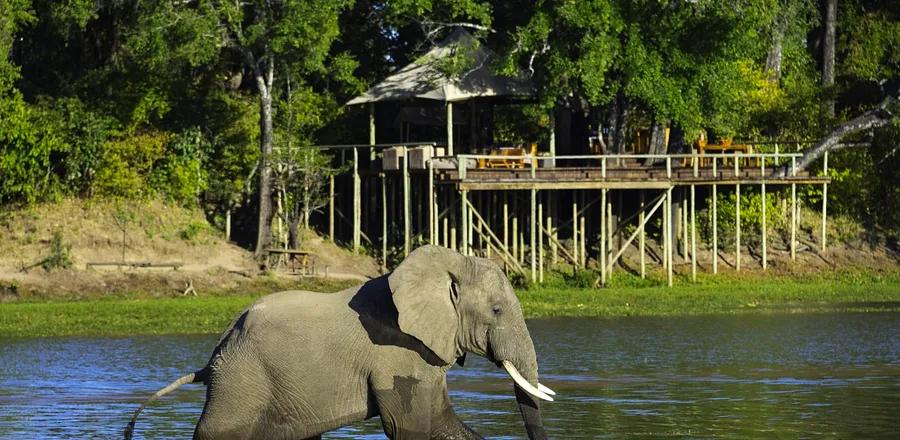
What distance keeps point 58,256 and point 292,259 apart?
526 cm

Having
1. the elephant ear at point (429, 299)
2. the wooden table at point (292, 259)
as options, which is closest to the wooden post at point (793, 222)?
the wooden table at point (292, 259)

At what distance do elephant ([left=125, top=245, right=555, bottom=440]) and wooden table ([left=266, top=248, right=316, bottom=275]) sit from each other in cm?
2510

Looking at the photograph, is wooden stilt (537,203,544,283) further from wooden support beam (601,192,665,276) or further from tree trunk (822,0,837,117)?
tree trunk (822,0,837,117)

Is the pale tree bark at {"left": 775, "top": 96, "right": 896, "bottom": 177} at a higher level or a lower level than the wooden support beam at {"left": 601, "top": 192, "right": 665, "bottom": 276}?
higher

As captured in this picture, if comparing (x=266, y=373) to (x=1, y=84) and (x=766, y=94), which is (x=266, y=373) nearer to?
(x=1, y=84)

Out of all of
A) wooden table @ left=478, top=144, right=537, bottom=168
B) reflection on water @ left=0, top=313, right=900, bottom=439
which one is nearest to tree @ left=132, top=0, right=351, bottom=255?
wooden table @ left=478, top=144, right=537, bottom=168

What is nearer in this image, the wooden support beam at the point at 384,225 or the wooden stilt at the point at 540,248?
the wooden stilt at the point at 540,248

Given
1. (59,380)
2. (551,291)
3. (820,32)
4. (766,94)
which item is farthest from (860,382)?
(820,32)

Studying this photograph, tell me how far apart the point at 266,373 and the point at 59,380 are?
10.0 metres

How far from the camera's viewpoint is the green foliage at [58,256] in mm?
35219

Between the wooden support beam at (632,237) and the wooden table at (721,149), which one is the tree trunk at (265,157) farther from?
the wooden table at (721,149)

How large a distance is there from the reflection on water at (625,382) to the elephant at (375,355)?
3.77 m

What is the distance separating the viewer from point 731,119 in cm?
3962

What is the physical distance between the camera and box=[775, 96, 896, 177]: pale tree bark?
40.6 metres
